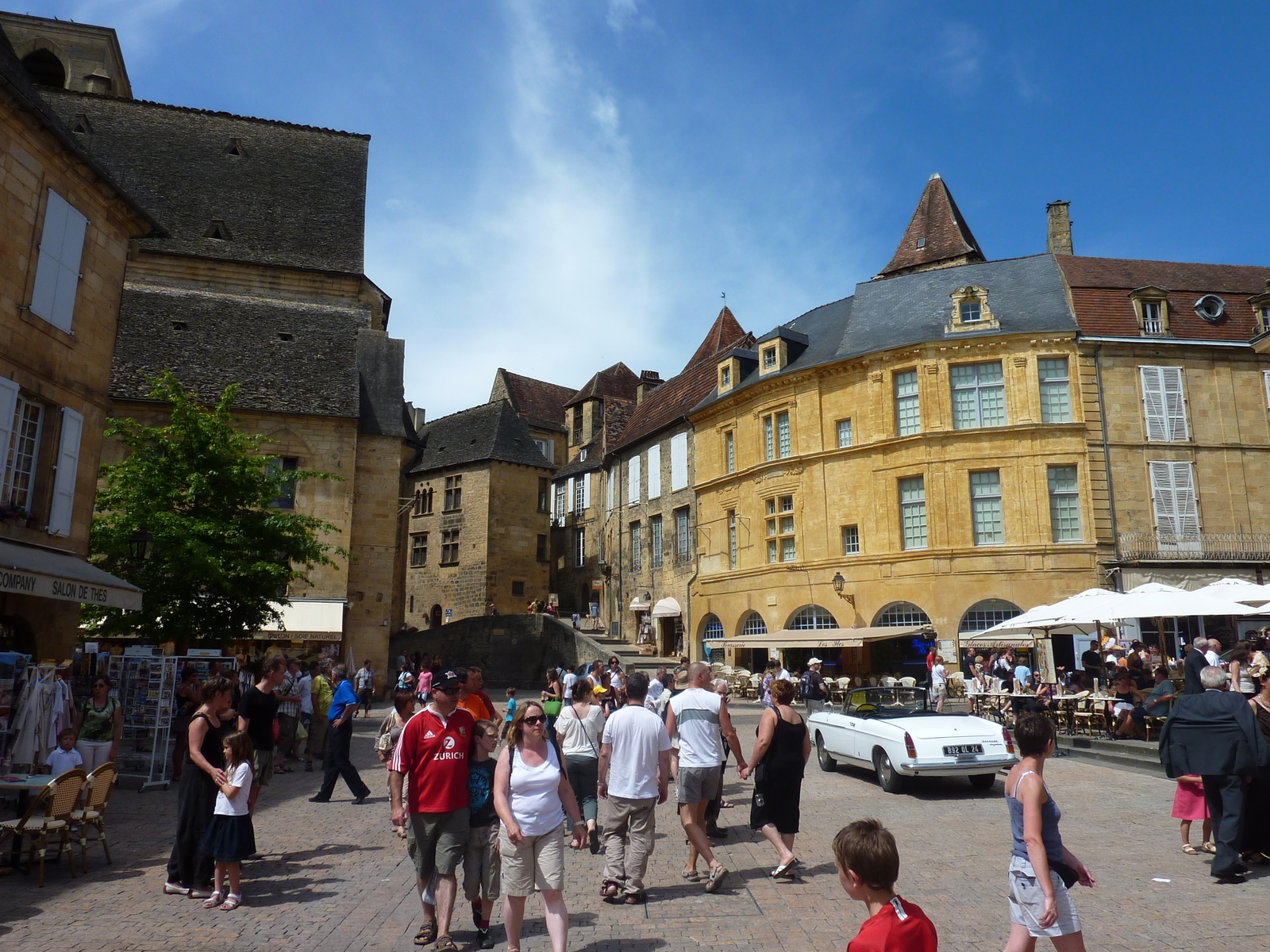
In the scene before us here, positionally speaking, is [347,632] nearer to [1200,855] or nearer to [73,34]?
[1200,855]

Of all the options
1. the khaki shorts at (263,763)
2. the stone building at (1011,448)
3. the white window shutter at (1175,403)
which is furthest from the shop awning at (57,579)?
the white window shutter at (1175,403)

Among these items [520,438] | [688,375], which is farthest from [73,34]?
[688,375]

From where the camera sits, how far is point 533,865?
16.6 feet

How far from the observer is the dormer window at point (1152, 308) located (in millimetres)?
23625

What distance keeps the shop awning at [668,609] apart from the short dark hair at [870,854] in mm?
28026

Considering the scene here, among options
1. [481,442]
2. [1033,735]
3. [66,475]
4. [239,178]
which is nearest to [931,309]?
[66,475]

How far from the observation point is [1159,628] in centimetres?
2072

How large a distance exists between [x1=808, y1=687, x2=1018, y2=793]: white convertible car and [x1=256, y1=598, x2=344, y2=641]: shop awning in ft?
50.0

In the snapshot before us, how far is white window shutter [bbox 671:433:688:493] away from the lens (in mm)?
31733

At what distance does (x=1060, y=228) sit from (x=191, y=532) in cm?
2784

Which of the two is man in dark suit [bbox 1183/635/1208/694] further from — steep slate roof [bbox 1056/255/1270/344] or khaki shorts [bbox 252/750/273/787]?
steep slate roof [bbox 1056/255/1270/344]

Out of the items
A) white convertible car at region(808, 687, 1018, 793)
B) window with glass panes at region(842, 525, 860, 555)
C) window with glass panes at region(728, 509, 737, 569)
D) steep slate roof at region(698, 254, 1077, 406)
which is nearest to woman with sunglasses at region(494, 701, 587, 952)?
white convertible car at region(808, 687, 1018, 793)

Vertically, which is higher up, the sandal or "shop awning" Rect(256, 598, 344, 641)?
"shop awning" Rect(256, 598, 344, 641)

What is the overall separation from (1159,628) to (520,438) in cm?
2751
